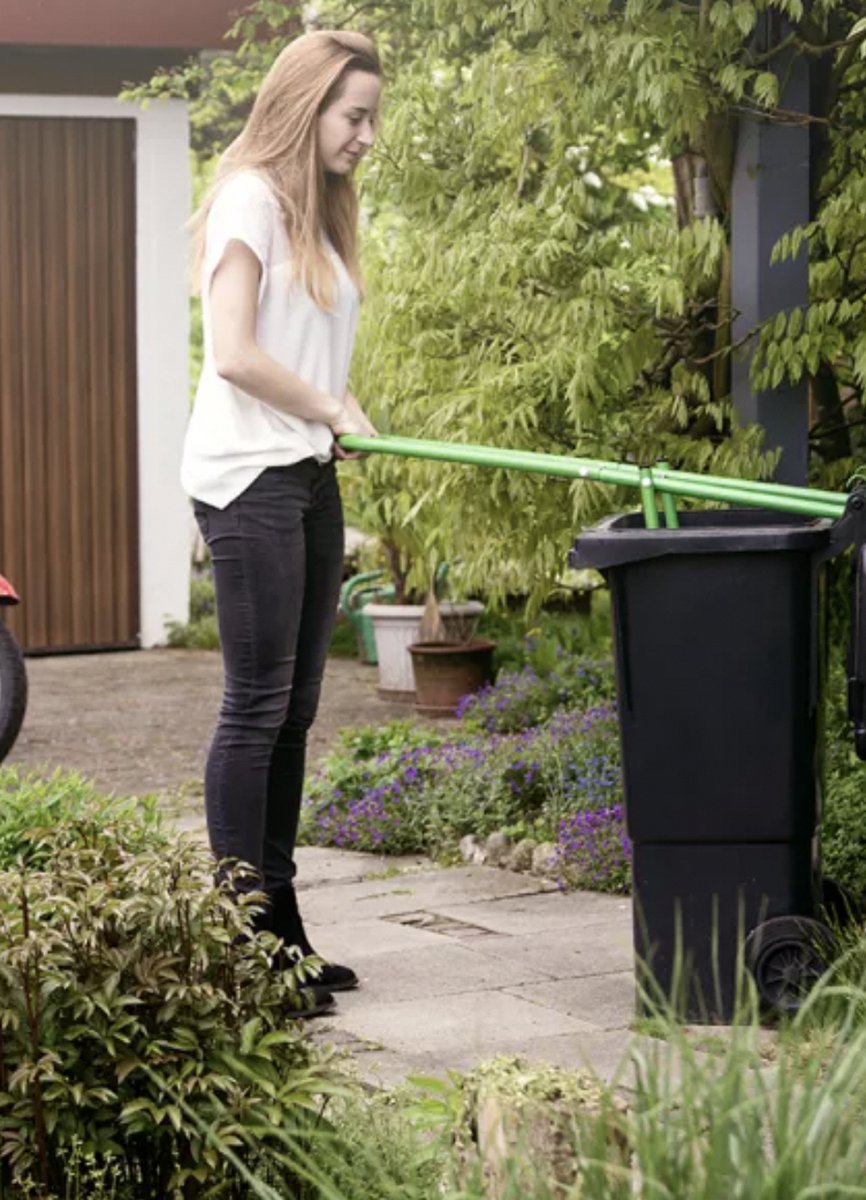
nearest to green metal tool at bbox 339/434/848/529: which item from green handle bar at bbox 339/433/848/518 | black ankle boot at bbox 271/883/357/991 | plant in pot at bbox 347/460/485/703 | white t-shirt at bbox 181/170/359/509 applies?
green handle bar at bbox 339/433/848/518

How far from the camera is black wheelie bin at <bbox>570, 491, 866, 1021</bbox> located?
14.2ft

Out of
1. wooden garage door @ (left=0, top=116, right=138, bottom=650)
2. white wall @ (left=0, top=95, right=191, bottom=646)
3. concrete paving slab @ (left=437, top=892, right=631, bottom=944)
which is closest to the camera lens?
concrete paving slab @ (left=437, top=892, right=631, bottom=944)

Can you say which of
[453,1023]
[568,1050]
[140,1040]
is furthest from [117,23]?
[140,1040]

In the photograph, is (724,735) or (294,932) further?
(294,932)

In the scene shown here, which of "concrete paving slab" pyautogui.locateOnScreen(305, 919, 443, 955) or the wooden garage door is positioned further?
the wooden garage door

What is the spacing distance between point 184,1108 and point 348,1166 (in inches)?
9.4

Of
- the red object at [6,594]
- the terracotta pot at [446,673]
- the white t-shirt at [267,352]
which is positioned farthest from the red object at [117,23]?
the white t-shirt at [267,352]

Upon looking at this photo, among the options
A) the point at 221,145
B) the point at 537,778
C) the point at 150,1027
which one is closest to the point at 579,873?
the point at 537,778

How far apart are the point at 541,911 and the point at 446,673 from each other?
3.53m

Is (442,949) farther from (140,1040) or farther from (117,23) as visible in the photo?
(117,23)

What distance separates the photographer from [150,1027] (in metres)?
3.25

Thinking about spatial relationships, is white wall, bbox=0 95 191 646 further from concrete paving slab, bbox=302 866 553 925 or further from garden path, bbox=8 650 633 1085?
concrete paving slab, bbox=302 866 553 925

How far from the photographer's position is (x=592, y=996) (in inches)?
185

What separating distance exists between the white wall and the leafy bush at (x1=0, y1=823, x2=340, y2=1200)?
819cm
